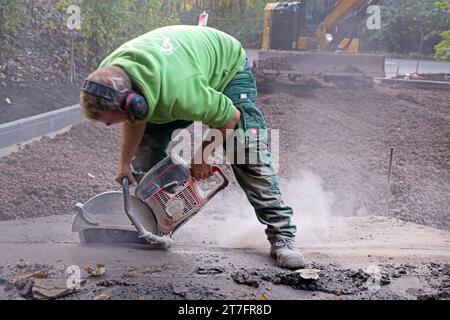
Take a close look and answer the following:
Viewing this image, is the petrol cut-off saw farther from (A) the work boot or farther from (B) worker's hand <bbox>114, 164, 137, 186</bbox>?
(A) the work boot

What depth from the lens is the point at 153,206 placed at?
3350 millimetres

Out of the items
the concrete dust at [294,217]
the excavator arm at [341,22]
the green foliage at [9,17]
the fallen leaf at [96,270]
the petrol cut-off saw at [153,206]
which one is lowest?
the concrete dust at [294,217]

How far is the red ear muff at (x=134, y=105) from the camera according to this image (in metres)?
2.51

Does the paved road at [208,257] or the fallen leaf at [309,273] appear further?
the fallen leaf at [309,273]

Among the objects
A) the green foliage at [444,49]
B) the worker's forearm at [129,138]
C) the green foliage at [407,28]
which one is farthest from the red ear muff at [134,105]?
the green foliage at [407,28]

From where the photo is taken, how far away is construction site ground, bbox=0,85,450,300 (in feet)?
9.32

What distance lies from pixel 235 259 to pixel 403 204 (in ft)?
6.93

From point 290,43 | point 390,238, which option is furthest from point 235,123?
point 290,43

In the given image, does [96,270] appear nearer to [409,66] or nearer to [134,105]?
[134,105]

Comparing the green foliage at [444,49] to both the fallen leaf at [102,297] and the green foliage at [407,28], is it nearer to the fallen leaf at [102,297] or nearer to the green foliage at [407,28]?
the green foliage at [407,28]

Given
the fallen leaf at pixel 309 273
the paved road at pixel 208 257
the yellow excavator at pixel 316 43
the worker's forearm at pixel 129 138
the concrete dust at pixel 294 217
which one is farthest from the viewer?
the yellow excavator at pixel 316 43

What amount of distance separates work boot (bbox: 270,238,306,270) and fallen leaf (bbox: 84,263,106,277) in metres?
1.00

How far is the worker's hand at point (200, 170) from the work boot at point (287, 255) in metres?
0.59

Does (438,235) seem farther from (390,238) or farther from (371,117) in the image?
(371,117)
